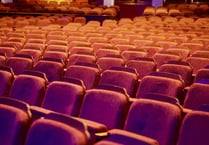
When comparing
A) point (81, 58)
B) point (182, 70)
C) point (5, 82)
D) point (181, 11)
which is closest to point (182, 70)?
point (182, 70)

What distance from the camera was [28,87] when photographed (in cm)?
207

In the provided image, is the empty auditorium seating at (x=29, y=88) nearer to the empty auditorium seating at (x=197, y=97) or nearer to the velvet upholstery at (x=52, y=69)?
the velvet upholstery at (x=52, y=69)

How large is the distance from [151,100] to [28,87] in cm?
83

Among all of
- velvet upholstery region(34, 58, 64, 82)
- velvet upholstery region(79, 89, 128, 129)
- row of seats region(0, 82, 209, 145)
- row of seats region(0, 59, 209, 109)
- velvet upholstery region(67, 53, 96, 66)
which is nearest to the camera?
row of seats region(0, 82, 209, 145)

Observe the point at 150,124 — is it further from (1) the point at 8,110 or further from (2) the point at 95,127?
(1) the point at 8,110

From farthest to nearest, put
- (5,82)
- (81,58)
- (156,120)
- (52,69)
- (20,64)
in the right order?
1. (81,58)
2. (20,64)
3. (52,69)
4. (5,82)
5. (156,120)

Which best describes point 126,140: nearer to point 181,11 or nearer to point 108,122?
point 108,122

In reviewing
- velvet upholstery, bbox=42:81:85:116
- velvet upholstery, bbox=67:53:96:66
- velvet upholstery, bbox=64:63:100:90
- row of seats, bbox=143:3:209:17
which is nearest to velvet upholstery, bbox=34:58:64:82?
velvet upholstery, bbox=64:63:100:90

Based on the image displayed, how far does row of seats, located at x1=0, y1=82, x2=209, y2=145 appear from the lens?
120cm

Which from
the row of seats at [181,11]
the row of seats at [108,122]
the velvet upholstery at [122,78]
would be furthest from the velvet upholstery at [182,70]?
the row of seats at [181,11]

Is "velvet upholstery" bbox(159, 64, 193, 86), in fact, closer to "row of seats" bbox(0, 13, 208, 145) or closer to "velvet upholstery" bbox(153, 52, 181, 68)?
"row of seats" bbox(0, 13, 208, 145)

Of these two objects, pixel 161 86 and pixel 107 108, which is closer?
pixel 107 108

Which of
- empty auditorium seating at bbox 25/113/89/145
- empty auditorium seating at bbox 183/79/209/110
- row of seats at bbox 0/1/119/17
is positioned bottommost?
empty auditorium seating at bbox 183/79/209/110

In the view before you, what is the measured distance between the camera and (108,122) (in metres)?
1.72
